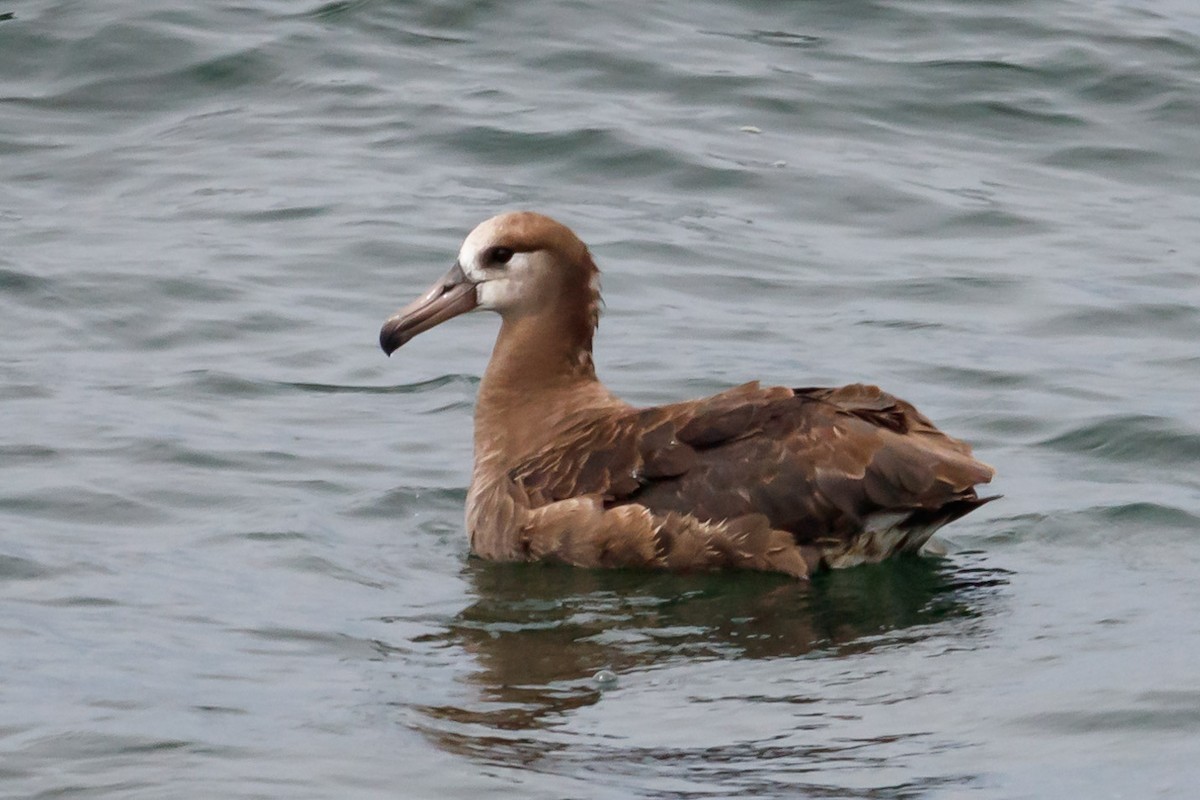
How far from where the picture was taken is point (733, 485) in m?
8.55

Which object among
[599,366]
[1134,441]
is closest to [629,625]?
[1134,441]

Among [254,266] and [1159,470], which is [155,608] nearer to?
[1159,470]

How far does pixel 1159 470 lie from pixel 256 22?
30.7 feet

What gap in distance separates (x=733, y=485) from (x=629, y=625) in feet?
2.60

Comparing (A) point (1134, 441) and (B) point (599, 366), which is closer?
(A) point (1134, 441)

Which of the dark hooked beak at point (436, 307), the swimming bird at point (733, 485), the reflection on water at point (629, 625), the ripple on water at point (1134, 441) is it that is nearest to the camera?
the reflection on water at point (629, 625)

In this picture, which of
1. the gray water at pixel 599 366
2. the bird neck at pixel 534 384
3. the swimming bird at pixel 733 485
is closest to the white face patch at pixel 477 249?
the bird neck at pixel 534 384

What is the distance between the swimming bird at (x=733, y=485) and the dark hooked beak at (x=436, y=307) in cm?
73

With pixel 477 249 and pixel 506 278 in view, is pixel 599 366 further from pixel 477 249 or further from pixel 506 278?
pixel 477 249

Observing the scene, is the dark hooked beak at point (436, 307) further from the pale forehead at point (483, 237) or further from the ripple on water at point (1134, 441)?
the ripple on water at point (1134, 441)

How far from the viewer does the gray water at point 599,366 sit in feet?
22.3

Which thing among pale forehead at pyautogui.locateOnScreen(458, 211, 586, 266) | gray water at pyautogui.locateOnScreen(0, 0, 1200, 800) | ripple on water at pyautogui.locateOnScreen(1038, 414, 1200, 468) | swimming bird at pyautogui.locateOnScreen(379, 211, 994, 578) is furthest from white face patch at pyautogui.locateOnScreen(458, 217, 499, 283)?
ripple on water at pyautogui.locateOnScreen(1038, 414, 1200, 468)

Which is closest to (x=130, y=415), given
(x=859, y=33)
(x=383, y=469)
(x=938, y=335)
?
(x=383, y=469)

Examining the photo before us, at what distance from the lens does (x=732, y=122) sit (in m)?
16.0
